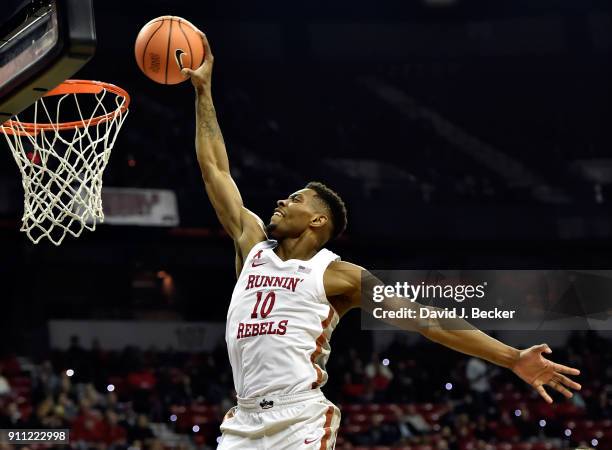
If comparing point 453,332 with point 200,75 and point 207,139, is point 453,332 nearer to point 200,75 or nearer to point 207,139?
point 207,139

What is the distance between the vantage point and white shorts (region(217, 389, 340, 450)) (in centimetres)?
419

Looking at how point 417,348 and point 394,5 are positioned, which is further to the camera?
point 394,5

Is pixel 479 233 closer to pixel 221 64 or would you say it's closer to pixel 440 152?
pixel 440 152

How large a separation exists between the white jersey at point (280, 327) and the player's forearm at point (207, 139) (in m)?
0.65

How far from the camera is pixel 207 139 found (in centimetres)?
489

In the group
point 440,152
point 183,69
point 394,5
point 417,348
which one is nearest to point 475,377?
point 417,348

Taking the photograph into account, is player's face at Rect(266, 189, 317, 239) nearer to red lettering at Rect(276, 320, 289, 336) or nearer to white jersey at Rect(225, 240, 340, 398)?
white jersey at Rect(225, 240, 340, 398)

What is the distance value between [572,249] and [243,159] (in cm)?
605

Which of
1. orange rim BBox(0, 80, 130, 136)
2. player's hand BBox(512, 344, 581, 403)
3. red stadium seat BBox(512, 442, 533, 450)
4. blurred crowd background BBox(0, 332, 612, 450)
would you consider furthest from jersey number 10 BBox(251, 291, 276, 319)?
red stadium seat BBox(512, 442, 533, 450)

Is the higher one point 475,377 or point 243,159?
point 243,159

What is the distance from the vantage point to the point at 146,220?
1622 centimetres

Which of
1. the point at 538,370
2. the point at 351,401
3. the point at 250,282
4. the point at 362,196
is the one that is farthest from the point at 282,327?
the point at 362,196

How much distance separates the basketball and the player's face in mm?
929

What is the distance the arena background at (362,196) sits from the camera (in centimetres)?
1426
